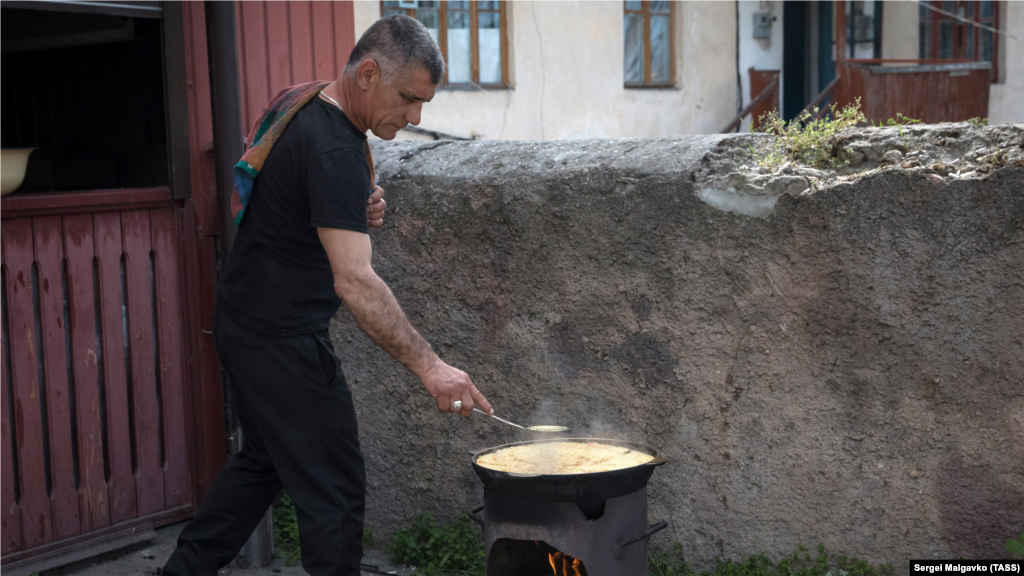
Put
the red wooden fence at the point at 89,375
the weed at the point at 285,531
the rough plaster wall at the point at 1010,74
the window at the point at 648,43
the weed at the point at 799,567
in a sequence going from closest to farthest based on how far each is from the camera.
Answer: the weed at the point at 799,567 < the red wooden fence at the point at 89,375 < the weed at the point at 285,531 < the window at the point at 648,43 < the rough plaster wall at the point at 1010,74

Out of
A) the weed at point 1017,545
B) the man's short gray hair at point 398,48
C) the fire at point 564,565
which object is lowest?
the fire at point 564,565

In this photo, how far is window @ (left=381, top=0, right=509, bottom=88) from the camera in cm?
1095

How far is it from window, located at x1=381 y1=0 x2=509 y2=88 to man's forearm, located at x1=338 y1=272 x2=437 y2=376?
27.7 ft

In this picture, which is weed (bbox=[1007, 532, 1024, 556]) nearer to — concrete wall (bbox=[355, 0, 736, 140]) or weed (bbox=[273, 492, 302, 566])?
weed (bbox=[273, 492, 302, 566])

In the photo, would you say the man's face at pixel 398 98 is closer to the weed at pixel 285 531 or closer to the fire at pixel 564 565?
the fire at pixel 564 565

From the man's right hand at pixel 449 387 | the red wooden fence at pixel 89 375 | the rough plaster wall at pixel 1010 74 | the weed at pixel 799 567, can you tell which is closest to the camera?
the man's right hand at pixel 449 387

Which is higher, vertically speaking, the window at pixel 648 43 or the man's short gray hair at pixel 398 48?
the window at pixel 648 43

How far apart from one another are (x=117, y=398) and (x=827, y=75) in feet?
44.4

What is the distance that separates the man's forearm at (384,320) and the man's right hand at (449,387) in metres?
0.03

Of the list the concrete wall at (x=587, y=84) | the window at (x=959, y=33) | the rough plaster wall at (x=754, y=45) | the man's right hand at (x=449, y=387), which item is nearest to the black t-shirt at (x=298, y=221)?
the man's right hand at (x=449, y=387)

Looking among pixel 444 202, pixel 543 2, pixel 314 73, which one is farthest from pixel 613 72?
pixel 444 202

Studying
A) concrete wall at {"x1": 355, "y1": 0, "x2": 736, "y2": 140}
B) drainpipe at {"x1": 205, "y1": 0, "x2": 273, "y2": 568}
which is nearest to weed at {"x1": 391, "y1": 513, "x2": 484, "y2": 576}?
drainpipe at {"x1": 205, "y1": 0, "x2": 273, "y2": 568}

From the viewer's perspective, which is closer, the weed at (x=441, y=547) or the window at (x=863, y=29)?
the weed at (x=441, y=547)

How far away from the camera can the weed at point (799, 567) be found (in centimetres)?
306
